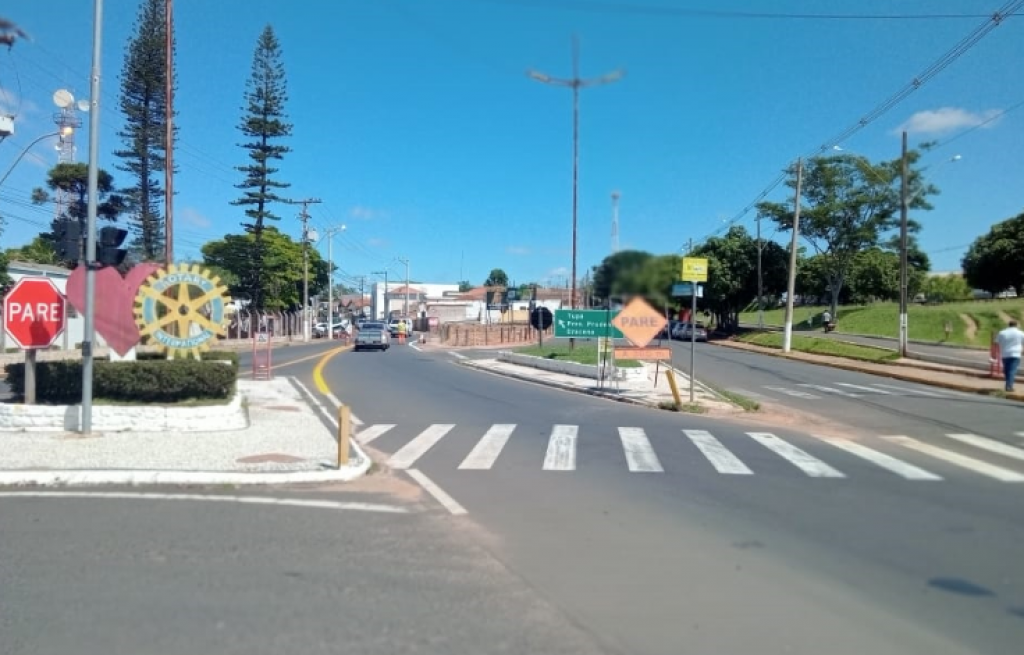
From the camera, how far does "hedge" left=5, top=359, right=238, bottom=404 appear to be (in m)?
13.6

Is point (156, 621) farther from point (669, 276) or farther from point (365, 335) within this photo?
point (365, 335)

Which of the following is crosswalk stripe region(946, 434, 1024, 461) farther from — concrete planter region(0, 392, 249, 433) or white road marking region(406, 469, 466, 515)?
concrete planter region(0, 392, 249, 433)

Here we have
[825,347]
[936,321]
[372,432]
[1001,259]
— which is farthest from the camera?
[1001,259]

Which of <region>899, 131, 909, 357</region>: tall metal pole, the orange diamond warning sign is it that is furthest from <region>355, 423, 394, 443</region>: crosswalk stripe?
<region>899, 131, 909, 357</region>: tall metal pole

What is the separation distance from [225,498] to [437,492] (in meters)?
2.38

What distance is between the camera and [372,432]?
14.7 m

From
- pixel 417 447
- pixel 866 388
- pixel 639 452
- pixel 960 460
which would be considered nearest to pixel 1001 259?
pixel 866 388

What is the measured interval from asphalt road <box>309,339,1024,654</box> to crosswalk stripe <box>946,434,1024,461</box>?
0.67ft

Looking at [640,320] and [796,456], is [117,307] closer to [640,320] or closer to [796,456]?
[640,320]

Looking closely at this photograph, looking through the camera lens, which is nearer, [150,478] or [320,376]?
[150,478]

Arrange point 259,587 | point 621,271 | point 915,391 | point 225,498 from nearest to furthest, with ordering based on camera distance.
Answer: point 621,271, point 259,587, point 225,498, point 915,391

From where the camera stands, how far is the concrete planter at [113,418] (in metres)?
13.0

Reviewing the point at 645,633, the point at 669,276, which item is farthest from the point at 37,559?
the point at 669,276

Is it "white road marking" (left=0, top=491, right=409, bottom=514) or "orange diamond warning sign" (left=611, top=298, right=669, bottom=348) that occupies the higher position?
"orange diamond warning sign" (left=611, top=298, right=669, bottom=348)
